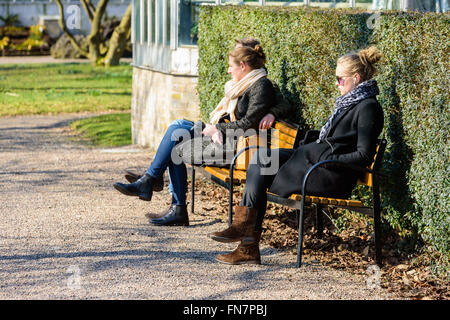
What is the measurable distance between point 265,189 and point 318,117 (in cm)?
120

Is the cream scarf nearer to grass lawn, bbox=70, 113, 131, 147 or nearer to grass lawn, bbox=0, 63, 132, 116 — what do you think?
grass lawn, bbox=70, 113, 131, 147

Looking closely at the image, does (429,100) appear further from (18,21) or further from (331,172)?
(18,21)

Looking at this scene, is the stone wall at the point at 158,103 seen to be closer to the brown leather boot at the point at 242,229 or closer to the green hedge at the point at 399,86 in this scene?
the green hedge at the point at 399,86

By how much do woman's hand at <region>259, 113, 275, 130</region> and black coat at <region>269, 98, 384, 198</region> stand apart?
796 mm

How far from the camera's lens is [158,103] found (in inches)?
483

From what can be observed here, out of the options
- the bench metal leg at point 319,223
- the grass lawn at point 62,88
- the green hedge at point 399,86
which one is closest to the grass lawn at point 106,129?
the grass lawn at point 62,88

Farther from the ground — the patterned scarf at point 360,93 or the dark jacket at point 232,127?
the patterned scarf at point 360,93

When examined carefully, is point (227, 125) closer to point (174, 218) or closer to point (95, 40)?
point (174, 218)

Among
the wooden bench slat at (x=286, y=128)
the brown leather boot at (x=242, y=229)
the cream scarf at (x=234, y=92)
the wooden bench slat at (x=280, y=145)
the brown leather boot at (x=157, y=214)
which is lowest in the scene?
the brown leather boot at (x=157, y=214)

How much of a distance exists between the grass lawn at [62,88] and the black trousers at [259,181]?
490 inches

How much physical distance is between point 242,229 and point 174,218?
1.43 metres

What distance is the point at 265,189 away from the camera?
234 inches

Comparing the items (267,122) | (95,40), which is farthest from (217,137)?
(95,40)

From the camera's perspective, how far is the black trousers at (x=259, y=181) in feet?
19.4
